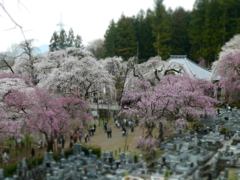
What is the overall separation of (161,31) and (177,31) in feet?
18.2

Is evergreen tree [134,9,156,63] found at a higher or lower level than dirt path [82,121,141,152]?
higher

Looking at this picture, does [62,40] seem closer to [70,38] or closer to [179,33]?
[70,38]

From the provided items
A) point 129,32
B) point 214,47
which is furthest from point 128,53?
point 214,47

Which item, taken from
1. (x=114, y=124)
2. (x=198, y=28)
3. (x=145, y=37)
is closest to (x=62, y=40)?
(x=145, y=37)

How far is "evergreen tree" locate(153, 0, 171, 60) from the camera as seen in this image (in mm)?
61672

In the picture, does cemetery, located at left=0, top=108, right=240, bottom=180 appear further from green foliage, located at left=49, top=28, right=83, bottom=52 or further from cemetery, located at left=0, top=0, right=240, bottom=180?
green foliage, located at left=49, top=28, right=83, bottom=52

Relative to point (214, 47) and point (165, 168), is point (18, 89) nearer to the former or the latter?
point (165, 168)

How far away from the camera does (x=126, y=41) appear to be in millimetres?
65062

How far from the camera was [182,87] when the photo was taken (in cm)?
2806

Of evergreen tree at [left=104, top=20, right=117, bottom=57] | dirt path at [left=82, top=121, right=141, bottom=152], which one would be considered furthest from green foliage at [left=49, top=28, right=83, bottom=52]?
dirt path at [left=82, top=121, right=141, bottom=152]

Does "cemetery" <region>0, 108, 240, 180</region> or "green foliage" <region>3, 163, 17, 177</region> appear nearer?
"cemetery" <region>0, 108, 240, 180</region>

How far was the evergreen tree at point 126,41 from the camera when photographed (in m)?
65.0

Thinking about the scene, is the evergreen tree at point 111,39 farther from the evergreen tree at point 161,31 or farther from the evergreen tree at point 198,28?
the evergreen tree at point 198,28

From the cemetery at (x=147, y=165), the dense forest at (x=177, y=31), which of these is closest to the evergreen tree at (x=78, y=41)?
the dense forest at (x=177, y=31)
